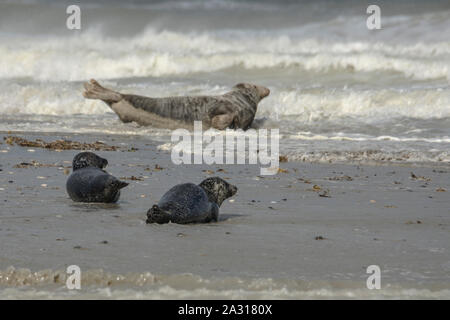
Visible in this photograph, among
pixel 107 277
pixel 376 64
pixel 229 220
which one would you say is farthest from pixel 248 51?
pixel 107 277

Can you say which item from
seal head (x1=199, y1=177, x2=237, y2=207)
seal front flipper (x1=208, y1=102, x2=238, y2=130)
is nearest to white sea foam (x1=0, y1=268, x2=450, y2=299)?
seal head (x1=199, y1=177, x2=237, y2=207)

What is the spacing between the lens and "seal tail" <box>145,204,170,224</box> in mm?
5387

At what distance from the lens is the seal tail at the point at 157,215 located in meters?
5.39

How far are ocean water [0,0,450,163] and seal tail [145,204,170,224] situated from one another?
4567 millimetres

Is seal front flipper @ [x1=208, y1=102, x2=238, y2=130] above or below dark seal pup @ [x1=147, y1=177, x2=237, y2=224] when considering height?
above

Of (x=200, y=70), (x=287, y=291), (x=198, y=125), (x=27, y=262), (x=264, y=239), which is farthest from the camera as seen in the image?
(x=200, y=70)

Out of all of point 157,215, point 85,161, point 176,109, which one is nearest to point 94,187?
point 85,161

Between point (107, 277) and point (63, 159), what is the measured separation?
5.03 meters

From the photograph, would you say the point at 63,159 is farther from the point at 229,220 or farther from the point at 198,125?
the point at 198,125

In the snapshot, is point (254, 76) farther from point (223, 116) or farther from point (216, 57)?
point (223, 116)

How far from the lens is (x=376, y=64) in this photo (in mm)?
21938

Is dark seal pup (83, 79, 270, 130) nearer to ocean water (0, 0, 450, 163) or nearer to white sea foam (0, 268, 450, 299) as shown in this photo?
ocean water (0, 0, 450, 163)

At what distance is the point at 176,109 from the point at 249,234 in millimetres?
8232

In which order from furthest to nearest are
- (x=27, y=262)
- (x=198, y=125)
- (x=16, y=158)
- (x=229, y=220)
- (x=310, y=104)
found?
1. (x=310, y=104)
2. (x=198, y=125)
3. (x=16, y=158)
4. (x=229, y=220)
5. (x=27, y=262)
